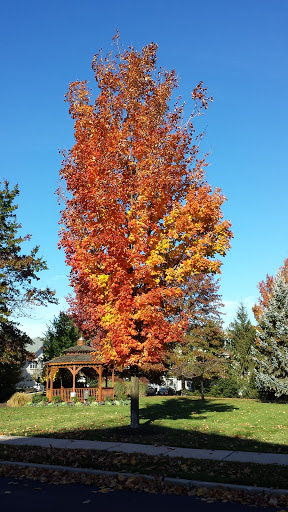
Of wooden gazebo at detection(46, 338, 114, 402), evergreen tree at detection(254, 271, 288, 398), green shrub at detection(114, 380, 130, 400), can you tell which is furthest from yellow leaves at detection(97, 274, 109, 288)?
green shrub at detection(114, 380, 130, 400)

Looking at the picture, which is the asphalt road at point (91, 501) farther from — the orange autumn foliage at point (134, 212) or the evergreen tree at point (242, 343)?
the evergreen tree at point (242, 343)

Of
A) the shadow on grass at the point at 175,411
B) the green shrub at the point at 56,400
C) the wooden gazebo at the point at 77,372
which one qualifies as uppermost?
the wooden gazebo at the point at 77,372

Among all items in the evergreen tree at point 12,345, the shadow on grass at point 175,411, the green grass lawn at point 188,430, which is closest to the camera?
the green grass lawn at point 188,430

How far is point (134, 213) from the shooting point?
13422mm

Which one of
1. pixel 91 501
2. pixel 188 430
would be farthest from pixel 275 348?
pixel 91 501

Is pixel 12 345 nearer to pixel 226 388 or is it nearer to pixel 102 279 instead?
pixel 102 279

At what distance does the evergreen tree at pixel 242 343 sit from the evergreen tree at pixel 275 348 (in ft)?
18.5

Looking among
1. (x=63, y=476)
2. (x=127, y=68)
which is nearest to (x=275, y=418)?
(x=63, y=476)

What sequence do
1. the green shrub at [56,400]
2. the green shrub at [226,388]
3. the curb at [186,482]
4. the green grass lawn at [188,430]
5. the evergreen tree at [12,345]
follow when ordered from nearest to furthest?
the curb at [186,482] < the green grass lawn at [188,430] < the evergreen tree at [12,345] < the green shrub at [56,400] < the green shrub at [226,388]

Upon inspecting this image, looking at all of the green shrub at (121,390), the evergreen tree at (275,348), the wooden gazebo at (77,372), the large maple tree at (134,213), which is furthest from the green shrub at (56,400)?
the large maple tree at (134,213)

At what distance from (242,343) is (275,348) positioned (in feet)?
24.9

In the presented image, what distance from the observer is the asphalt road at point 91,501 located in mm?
6195

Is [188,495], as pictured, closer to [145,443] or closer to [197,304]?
[145,443]

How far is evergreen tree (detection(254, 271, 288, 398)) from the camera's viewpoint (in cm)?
2808
